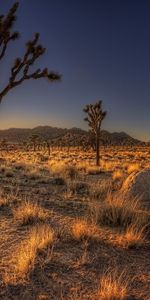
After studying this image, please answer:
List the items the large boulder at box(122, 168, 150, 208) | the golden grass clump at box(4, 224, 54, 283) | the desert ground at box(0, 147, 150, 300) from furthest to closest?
the large boulder at box(122, 168, 150, 208) < the golden grass clump at box(4, 224, 54, 283) < the desert ground at box(0, 147, 150, 300)

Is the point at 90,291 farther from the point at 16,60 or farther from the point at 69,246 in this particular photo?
the point at 16,60

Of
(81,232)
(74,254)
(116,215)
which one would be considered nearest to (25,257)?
(74,254)

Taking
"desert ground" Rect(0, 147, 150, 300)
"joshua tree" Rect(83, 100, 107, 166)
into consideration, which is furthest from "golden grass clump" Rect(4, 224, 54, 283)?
"joshua tree" Rect(83, 100, 107, 166)

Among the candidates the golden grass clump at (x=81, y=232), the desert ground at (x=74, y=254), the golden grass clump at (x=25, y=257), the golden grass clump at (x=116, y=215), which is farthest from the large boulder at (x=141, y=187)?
the golden grass clump at (x=25, y=257)

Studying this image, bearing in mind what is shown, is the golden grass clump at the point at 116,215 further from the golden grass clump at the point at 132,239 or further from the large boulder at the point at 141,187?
the large boulder at the point at 141,187

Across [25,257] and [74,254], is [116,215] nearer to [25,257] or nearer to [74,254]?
[74,254]

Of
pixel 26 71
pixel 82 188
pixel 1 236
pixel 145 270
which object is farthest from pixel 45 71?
pixel 145 270

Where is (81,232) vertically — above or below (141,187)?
below

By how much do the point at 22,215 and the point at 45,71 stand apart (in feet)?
21.0

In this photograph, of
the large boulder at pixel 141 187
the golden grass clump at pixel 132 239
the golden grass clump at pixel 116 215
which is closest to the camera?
the golden grass clump at pixel 132 239

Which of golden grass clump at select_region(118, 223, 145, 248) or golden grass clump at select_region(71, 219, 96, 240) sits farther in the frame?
golden grass clump at select_region(71, 219, 96, 240)

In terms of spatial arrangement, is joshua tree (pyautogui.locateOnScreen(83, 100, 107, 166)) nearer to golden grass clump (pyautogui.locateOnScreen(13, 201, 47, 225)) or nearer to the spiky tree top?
the spiky tree top

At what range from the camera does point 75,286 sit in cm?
415

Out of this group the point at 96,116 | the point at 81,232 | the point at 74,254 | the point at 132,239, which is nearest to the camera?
the point at 74,254
